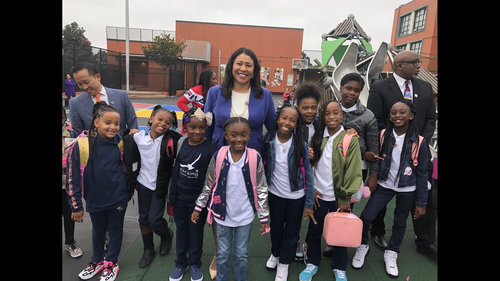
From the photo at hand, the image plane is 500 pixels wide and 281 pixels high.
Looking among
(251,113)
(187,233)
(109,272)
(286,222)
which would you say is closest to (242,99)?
(251,113)

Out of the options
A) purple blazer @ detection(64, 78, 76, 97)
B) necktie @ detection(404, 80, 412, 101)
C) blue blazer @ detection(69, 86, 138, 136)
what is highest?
purple blazer @ detection(64, 78, 76, 97)

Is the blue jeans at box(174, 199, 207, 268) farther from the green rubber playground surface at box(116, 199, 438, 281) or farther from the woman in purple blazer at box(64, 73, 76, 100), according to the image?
the woman in purple blazer at box(64, 73, 76, 100)

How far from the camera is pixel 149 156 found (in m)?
2.58

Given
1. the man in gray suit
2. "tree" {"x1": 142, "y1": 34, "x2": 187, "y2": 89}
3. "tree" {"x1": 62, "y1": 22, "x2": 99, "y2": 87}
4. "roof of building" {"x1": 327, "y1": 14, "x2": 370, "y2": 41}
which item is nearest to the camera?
the man in gray suit

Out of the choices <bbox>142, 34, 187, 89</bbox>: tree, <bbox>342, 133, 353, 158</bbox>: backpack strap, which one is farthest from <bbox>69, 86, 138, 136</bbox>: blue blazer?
<bbox>142, 34, 187, 89</bbox>: tree

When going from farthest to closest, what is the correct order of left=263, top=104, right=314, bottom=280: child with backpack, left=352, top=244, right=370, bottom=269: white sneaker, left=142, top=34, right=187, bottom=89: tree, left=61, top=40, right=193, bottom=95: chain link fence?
1. left=142, top=34, right=187, bottom=89: tree
2. left=61, top=40, right=193, bottom=95: chain link fence
3. left=352, top=244, right=370, bottom=269: white sneaker
4. left=263, top=104, right=314, bottom=280: child with backpack

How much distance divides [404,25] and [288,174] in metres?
38.2

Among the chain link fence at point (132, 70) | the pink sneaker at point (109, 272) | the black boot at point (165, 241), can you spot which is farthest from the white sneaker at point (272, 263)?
the chain link fence at point (132, 70)

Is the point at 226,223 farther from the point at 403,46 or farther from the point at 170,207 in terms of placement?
the point at 403,46

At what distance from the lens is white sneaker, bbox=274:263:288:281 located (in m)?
2.62

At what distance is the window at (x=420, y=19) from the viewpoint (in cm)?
2925

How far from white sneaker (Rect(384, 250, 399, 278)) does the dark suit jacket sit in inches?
49.4

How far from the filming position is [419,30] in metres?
29.8
